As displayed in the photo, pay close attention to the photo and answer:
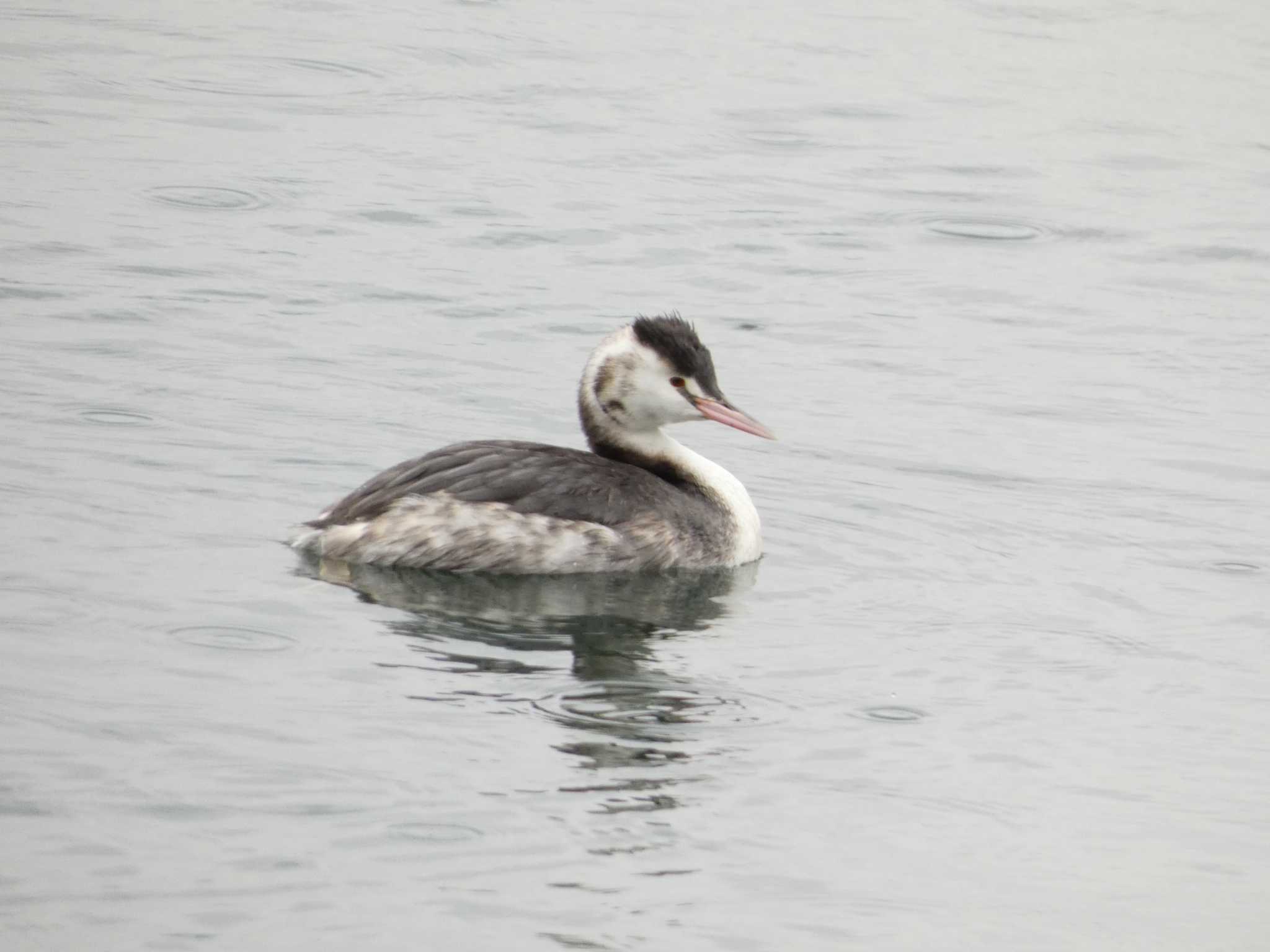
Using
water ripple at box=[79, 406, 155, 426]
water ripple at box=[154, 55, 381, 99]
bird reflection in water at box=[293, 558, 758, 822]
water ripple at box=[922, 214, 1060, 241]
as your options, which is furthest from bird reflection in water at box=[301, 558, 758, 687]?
water ripple at box=[154, 55, 381, 99]

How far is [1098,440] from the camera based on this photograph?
512 inches

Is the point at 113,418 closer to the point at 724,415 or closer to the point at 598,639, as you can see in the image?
the point at 724,415

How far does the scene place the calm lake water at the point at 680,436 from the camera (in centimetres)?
730

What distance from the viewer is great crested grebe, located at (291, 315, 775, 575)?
1044 cm

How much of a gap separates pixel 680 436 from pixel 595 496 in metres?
3.09

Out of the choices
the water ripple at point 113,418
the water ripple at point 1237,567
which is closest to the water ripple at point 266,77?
the water ripple at point 113,418

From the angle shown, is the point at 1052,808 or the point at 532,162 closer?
the point at 1052,808

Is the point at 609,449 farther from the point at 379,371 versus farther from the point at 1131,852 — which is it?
the point at 1131,852

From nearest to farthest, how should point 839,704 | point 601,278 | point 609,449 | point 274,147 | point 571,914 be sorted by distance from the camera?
point 571,914 → point 839,704 → point 609,449 → point 601,278 → point 274,147

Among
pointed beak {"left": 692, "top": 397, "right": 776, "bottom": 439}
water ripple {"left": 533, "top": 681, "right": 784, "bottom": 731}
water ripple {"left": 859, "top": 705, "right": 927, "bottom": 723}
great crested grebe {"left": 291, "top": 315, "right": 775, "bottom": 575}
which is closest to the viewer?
water ripple {"left": 533, "top": 681, "right": 784, "bottom": 731}

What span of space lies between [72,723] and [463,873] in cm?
166

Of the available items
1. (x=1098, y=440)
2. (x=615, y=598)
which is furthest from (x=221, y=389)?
(x=1098, y=440)

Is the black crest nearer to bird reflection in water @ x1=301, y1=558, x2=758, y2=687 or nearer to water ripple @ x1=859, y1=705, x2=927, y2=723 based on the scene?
bird reflection in water @ x1=301, y1=558, x2=758, y2=687

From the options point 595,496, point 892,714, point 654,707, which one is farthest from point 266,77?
point 892,714
